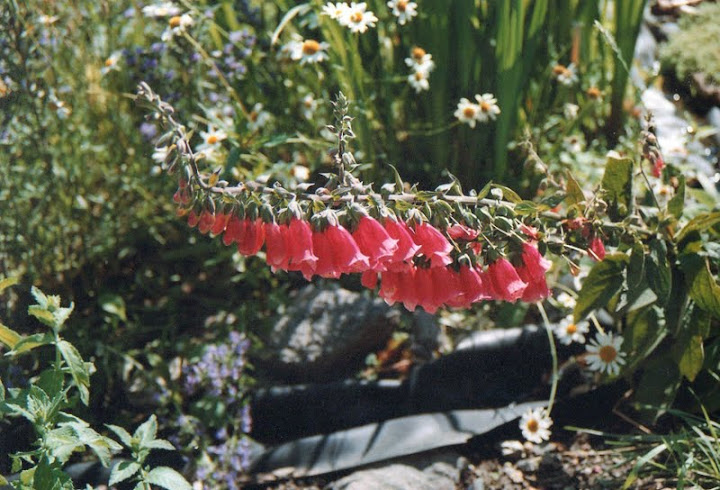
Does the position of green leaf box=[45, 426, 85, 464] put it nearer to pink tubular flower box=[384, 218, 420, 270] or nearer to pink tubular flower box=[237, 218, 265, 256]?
pink tubular flower box=[237, 218, 265, 256]

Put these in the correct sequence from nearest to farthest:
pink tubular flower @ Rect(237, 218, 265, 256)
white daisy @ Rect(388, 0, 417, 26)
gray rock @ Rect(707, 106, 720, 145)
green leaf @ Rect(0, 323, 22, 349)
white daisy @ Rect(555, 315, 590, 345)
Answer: pink tubular flower @ Rect(237, 218, 265, 256) < green leaf @ Rect(0, 323, 22, 349) < white daisy @ Rect(555, 315, 590, 345) < white daisy @ Rect(388, 0, 417, 26) < gray rock @ Rect(707, 106, 720, 145)

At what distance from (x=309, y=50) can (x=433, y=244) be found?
54.6 inches

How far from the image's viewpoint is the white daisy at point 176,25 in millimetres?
2830

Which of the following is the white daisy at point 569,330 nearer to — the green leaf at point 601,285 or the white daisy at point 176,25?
the green leaf at point 601,285

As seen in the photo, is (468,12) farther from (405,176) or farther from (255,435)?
(255,435)

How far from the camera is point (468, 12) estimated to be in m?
2.76

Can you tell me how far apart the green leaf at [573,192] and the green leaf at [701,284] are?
334 mm

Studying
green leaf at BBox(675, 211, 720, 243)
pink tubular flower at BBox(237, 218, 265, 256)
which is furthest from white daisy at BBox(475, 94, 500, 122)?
pink tubular flower at BBox(237, 218, 265, 256)

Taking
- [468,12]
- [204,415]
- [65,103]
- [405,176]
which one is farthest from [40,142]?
[468,12]

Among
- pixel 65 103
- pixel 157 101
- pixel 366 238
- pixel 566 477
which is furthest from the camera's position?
pixel 65 103

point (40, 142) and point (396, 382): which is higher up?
point (40, 142)

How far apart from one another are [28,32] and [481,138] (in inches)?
66.2

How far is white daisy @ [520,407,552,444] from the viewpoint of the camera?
94.5 inches

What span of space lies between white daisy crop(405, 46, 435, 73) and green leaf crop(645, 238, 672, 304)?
1.11 m
